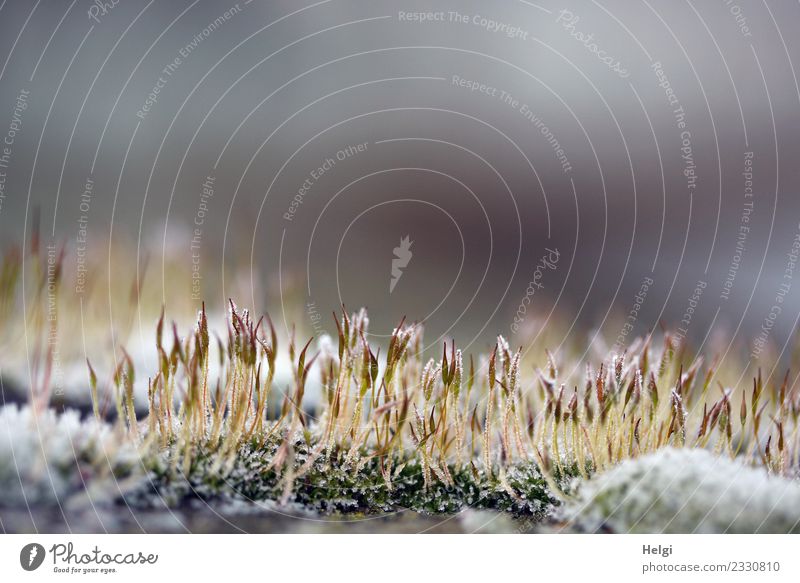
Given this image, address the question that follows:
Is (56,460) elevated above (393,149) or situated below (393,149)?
below

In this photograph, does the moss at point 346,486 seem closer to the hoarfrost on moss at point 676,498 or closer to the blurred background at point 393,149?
the hoarfrost on moss at point 676,498

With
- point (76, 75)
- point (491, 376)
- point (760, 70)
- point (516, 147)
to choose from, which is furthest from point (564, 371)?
point (76, 75)

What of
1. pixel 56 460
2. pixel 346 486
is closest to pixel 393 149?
pixel 346 486

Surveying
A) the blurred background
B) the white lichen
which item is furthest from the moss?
the blurred background

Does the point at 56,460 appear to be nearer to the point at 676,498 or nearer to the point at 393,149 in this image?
the point at 393,149

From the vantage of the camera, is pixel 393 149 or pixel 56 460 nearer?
pixel 56 460

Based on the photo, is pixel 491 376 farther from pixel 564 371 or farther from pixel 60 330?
pixel 60 330
